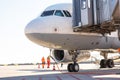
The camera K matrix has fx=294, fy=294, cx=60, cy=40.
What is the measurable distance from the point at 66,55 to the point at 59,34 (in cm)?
329

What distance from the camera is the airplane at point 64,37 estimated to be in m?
17.2

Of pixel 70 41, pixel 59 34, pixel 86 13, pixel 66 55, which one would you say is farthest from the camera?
pixel 66 55

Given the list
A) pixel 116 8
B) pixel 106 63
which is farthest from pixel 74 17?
pixel 106 63

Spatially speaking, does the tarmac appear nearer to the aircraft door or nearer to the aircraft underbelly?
the aircraft underbelly

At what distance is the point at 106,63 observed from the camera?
2544 centimetres

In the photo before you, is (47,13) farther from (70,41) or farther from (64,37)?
(70,41)

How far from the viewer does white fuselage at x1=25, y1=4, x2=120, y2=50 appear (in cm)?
1714

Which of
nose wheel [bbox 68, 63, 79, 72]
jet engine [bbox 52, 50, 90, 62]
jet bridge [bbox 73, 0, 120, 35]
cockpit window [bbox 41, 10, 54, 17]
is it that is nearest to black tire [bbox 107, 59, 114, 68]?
jet engine [bbox 52, 50, 90, 62]

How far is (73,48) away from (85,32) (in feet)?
4.27

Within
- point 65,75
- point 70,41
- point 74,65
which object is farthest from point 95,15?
point 74,65

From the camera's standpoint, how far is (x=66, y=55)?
20.5m

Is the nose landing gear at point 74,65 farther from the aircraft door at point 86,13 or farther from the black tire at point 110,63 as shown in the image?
the black tire at point 110,63

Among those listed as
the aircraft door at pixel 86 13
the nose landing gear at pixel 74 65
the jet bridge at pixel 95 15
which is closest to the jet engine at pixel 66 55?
the nose landing gear at pixel 74 65

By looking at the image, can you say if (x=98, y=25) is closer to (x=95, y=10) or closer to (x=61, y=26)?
(x=95, y=10)
